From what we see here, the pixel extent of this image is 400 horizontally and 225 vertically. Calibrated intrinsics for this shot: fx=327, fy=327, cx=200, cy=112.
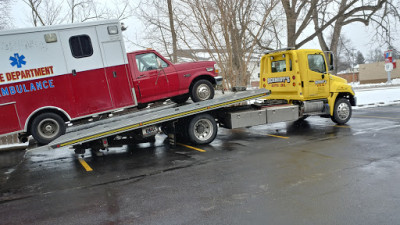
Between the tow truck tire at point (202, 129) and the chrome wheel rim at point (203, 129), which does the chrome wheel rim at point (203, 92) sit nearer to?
the tow truck tire at point (202, 129)

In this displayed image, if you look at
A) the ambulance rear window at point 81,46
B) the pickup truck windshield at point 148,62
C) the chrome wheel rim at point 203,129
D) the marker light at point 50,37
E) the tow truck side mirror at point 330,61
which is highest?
the marker light at point 50,37

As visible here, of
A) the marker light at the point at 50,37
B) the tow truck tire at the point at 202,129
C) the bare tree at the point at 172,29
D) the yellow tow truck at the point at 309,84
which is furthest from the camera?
the bare tree at the point at 172,29

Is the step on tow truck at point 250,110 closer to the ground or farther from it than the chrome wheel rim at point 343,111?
farther from it

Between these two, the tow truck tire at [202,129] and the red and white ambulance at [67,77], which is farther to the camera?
the tow truck tire at [202,129]

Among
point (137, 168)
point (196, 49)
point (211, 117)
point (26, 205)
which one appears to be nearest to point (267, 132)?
point (211, 117)

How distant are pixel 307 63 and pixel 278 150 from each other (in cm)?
414

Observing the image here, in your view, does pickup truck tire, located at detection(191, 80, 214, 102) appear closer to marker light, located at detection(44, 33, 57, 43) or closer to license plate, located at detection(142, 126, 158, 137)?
license plate, located at detection(142, 126, 158, 137)

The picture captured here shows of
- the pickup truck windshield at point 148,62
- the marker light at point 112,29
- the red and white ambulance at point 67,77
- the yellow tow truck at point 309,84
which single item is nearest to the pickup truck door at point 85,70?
the red and white ambulance at point 67,77

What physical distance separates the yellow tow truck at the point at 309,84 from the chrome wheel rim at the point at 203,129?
2.98 meters

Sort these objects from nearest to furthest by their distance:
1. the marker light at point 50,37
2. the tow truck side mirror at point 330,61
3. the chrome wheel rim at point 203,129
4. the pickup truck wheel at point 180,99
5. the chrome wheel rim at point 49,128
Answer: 1. the marker light at point 50,37
2. the chrome wheel rim at point 49,128
3. the chrome wheel rim at point 203,129
4. the pickup truck wheel at point 180,99
5. the tow truck side mirror at point 330,61

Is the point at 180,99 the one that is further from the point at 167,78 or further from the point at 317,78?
the point at 317,78

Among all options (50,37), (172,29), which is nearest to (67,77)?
(50,37)

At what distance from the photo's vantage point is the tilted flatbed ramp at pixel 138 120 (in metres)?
7.56

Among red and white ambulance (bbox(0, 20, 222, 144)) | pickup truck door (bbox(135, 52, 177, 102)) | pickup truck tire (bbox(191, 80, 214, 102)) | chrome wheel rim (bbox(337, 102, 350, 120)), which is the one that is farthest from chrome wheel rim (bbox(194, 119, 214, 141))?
chrome wheel rim (bbox(337, 102, 350, 120))
